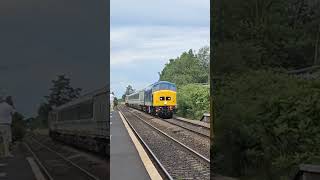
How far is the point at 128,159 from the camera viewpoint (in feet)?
33.0

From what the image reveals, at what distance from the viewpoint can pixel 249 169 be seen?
9031mm

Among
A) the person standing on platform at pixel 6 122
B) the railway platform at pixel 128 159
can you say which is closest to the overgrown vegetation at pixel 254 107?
the railway platform at pixel 128 159

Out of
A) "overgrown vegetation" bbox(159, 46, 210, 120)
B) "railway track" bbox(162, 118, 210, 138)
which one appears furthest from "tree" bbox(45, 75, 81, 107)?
"railway track" bbox(162, 118, 210, 138)

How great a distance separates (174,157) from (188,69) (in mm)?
1663

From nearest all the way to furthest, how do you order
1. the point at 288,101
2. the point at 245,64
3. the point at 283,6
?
the point at 288,101 → the point at 245,64 → the point at 283,6

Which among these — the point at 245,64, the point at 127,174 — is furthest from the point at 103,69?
the point at 245,64

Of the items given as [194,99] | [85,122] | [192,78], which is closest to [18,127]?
[85,122]

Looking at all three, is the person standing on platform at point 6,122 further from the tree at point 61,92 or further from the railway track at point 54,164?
the tree at point 61,92

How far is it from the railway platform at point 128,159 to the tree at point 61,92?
1620 mm

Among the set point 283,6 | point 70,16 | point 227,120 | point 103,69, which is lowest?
point 227,120

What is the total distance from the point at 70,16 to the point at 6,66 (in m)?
0.94

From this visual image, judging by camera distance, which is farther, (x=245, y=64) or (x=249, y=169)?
(x=245, y=64)

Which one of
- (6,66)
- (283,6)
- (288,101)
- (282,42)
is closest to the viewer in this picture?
(6,66)

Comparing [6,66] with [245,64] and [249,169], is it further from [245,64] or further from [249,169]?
[245,64]
